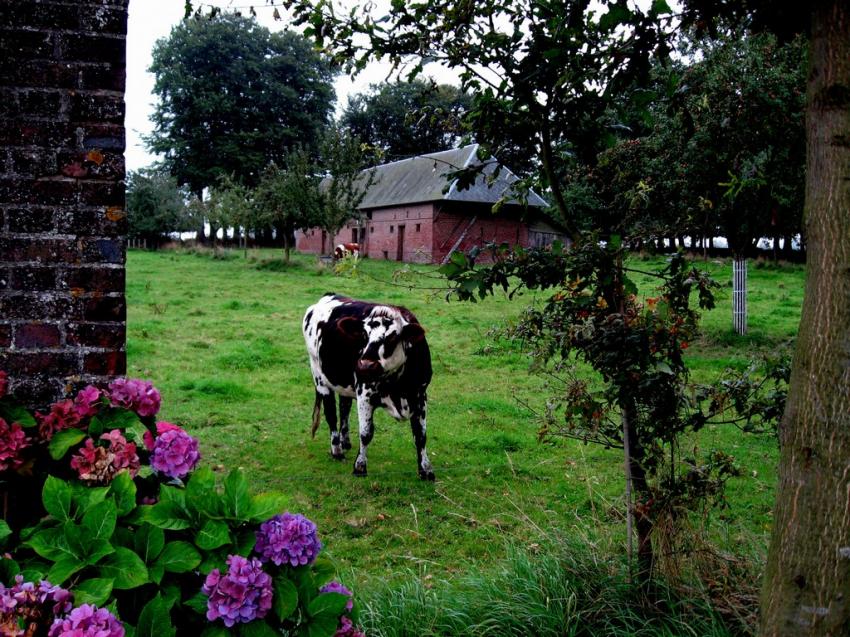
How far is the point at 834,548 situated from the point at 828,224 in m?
1.12

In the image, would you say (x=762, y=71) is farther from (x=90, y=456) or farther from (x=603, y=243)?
(x=90, y=456)

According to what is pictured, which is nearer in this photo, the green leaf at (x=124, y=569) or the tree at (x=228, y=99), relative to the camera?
the green leaf at (x=124, y=569)

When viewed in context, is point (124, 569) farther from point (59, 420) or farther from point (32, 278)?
point (32, 278)

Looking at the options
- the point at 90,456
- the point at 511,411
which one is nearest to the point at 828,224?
A: the point at 90,456

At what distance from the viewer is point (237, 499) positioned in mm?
2539

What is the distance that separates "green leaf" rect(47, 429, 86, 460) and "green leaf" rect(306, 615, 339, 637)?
43.7 inches

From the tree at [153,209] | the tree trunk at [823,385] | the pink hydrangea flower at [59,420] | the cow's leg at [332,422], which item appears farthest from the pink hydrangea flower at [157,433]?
the tree at [153,209]

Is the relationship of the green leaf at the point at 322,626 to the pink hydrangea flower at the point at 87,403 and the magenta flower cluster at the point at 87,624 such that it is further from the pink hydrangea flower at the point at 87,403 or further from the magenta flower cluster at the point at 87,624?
the pink hydrangea flower at the point at 87,403

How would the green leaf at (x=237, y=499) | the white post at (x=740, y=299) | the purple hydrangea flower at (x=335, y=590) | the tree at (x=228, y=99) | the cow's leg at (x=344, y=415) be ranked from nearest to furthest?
the green leaf at (x=237, y=499) → the purple hydrangea flower at (x=335, y=590) → the cow's leg at (x=344, y=415) → the white post at (x=740, y=299) → the tree at (x=228, y=99)

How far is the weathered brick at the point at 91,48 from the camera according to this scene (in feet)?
10.7

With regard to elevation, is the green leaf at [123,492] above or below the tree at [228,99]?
below

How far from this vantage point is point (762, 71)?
13.1m

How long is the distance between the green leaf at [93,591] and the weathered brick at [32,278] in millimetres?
1493

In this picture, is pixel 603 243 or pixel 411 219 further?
pixel 411 219
